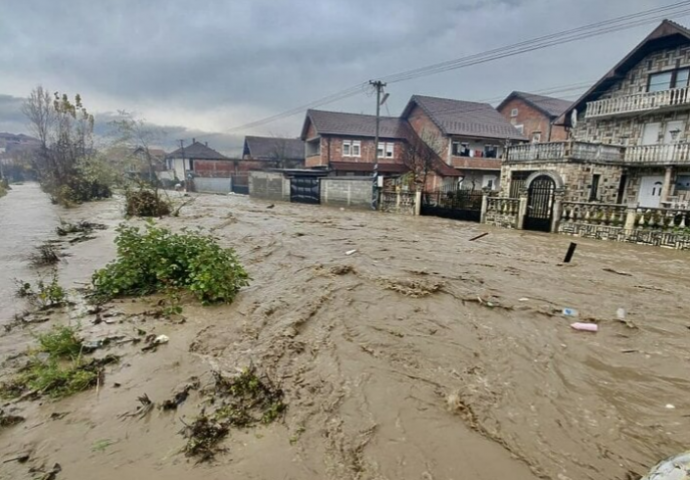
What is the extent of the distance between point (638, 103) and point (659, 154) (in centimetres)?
282

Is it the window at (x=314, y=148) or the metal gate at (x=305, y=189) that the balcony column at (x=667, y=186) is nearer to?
the metal gate at (x=305, y=189)

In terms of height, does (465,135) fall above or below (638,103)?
below

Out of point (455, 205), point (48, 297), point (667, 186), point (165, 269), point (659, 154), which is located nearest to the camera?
point (48, 297)

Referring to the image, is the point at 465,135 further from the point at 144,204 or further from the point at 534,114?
the point at 144,204

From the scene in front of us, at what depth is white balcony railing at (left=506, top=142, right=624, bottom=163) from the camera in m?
15.7

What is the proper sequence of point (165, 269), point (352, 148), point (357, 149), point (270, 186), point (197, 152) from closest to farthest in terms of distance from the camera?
point (165, 269)
point (270, 186)
point (352, 148)
point (357, 149)
point (197, 152)

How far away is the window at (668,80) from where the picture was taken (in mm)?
16250

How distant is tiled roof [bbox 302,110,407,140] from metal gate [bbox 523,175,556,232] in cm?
1852

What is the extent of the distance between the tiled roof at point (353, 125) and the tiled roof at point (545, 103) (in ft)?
38.5

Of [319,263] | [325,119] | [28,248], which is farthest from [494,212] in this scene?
[325,119]

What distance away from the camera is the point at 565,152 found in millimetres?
15695

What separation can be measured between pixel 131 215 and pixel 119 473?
1746cm

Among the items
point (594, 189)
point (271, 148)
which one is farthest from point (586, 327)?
point (271, 148)

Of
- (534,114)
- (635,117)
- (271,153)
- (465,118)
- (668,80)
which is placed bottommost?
(271,153)
